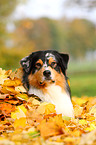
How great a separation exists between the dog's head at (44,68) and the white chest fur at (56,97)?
0.39 feet

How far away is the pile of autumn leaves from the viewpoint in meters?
3.10

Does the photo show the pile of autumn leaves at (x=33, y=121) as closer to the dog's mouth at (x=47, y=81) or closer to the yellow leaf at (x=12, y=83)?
the yellow leaf at (x=12, y=83)

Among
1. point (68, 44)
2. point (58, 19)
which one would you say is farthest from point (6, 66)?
point (58, 19)

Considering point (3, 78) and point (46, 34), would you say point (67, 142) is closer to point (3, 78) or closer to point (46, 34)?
point (3, 78)

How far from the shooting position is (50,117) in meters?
3.97

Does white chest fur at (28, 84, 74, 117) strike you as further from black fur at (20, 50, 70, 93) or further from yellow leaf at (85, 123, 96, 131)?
yellow leaf at (85, 123, 96, 131)

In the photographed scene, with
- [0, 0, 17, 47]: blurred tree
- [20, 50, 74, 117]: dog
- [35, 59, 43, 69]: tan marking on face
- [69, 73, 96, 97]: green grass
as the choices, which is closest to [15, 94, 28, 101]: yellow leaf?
[20, 50, 74, 117]: dog

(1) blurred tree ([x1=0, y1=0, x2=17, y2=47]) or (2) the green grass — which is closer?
(2) the green grass

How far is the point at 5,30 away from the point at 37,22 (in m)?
38.7

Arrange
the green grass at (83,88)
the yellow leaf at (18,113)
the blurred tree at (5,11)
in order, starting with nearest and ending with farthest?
1. the yellow leaf at (18,113)
2. the green grass at (83,88)
3. the blurred tree at (5,11)

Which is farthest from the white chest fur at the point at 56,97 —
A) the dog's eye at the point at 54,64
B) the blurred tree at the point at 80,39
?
the blurred tree at the point at 80,39

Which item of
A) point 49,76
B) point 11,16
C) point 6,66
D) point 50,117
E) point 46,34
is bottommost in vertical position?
point 50,117

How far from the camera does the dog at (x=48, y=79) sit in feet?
14.2

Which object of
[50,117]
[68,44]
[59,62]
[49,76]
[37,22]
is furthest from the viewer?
[37,22]
